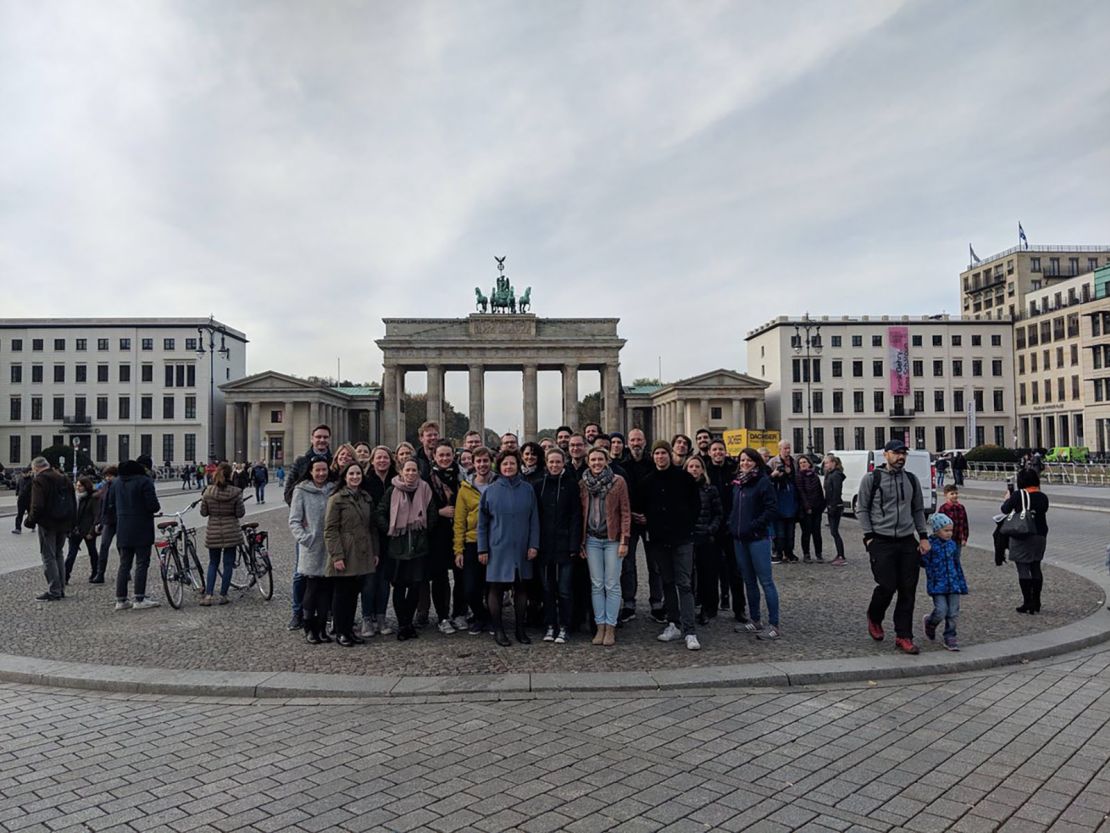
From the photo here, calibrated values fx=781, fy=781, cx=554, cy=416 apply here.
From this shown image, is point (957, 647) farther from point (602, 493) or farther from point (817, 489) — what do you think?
point (817, 489)

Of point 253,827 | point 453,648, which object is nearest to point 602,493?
point 453,648

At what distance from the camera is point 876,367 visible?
88.0 m

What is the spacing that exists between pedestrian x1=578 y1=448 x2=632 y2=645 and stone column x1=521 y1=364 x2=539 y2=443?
218ft

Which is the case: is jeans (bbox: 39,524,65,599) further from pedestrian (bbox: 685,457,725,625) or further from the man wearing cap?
the man wearing cap

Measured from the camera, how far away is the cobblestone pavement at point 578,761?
4.28 meters

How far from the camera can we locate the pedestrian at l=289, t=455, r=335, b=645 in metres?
8.35

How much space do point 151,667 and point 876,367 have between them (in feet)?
296

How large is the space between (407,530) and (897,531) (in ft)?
16.4

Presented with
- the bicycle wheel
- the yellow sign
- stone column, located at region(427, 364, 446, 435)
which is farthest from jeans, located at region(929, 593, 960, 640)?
stone column, located at region(427, 364, 446, 435)

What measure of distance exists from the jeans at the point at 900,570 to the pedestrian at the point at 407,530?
4.61m

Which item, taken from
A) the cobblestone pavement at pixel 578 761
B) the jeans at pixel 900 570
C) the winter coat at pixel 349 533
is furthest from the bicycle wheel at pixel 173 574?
the jeans at pixel 900 570

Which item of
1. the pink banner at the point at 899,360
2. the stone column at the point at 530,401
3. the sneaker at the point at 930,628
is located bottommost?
the sneaker at the point at 930,628

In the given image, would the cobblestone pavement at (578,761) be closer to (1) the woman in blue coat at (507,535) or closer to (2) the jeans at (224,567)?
(1) the woman in blue coat at (507,535)

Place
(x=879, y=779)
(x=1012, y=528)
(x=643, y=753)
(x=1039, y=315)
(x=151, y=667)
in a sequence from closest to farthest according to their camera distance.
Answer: (x=879, y=779) → (x=643, y=753) → (x=151, y=667) → (x=1012, y=528) → (x=1039, y=315)
